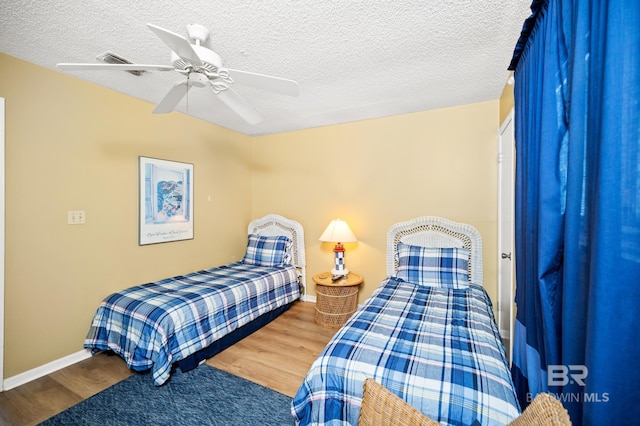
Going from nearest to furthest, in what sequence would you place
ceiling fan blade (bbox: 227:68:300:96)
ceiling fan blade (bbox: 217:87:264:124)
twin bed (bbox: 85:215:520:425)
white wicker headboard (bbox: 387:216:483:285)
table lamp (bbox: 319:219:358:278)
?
twin bed (bbox: 85:215:520:425)
ceiling fan blade (bbox: 227:68:300:96)
ceiling fan blade (bbox: 217:87:264:124)
white wicker headboard (bbox: 387:216:483:285)
table lamp (bbox: 319:219:358:278)

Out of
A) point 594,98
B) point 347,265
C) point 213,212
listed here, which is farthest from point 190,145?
point 594,98

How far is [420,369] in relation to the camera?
1.39 meters

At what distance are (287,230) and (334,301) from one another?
4.25 ft

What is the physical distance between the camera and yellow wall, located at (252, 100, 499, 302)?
2926 millimetres

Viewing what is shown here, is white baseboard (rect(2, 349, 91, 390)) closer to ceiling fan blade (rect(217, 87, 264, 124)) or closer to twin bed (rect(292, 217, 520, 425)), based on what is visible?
twin bed (rect(292, 217, 520, 425))

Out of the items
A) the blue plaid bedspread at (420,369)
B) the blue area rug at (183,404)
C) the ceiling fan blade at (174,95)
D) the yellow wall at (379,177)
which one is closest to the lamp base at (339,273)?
the yellow wall at (379,177)

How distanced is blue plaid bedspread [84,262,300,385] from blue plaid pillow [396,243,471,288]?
1563mm

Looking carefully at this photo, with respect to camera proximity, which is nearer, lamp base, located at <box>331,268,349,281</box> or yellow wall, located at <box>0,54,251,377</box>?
yellow wall, located at <box>0,54,251,377</box>

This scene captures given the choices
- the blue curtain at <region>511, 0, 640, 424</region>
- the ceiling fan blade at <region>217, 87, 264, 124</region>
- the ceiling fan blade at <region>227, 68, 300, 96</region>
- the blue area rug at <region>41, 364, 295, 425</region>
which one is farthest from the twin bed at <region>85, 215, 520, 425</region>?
the ceiling fan blade at <region>217, 87, 264, 124</region>

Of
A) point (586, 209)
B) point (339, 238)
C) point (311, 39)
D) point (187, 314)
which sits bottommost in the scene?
point (187, 314)

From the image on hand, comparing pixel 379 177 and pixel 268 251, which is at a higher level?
pixel 379 177

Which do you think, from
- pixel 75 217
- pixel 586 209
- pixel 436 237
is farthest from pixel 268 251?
pixel 586 209

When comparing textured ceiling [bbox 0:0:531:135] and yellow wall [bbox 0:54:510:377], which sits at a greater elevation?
textured ceiling [bbox 0:0:531:135]

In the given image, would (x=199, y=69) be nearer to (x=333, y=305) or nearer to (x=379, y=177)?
(x=379, y=177)
